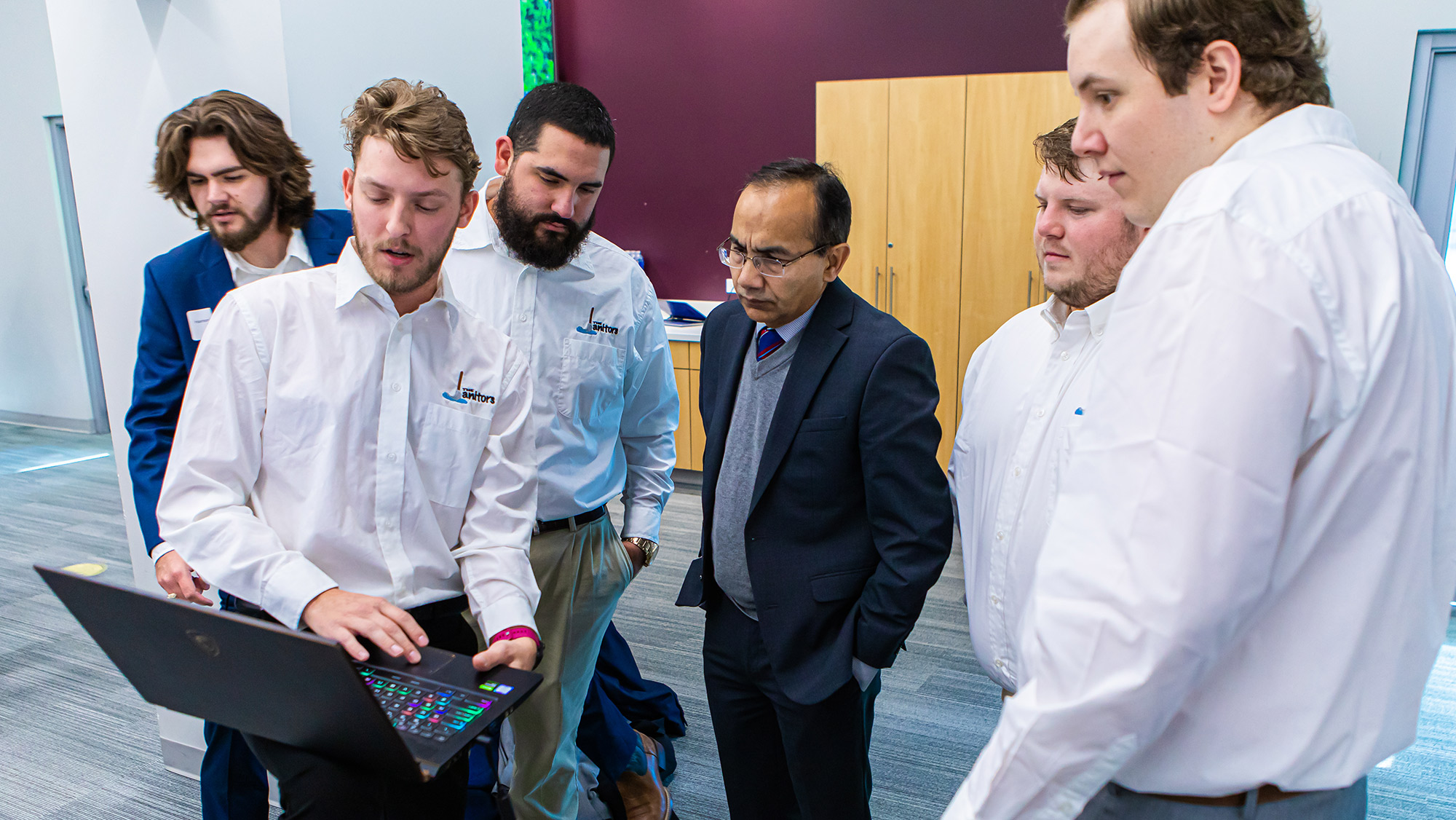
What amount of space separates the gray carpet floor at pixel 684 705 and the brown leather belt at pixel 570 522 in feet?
3.02

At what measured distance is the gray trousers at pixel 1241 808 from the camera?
779mm

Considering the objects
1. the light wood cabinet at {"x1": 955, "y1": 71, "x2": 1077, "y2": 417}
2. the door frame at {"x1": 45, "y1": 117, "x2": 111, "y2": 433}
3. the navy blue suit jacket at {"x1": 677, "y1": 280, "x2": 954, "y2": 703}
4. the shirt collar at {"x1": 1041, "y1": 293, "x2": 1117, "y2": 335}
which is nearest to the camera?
the shirt collar at {"x1": 1041, "y1": 293, "x2": 1117, "y2": 335}

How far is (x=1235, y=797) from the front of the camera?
796mm

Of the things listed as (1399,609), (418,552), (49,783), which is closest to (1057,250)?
(1399,609)

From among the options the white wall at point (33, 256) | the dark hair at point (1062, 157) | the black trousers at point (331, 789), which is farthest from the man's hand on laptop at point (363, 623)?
the white wall at point (33, 256)

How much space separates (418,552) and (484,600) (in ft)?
0.43

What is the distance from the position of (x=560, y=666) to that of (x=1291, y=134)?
1730 mm

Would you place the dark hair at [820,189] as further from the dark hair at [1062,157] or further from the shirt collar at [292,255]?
the shirt collar at [292,255]

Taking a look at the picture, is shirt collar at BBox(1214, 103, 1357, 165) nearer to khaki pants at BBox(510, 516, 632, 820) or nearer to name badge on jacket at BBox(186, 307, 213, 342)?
khaki pants at BBox(510, 516, 632, 820)

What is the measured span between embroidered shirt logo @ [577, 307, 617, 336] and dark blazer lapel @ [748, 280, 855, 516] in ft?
1.95

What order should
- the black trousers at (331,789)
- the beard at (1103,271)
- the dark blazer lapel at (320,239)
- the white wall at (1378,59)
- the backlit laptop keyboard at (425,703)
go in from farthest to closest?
the white wall at (1378,59), the dark blazer lapel at (320,239), the beard at (1103,271), the black trousers at (331,789), the backlit laptop keyboard at (425,703)

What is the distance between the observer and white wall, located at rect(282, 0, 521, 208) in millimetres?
2051

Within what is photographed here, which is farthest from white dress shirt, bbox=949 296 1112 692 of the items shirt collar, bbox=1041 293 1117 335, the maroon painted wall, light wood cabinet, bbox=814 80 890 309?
the maroon painted wall

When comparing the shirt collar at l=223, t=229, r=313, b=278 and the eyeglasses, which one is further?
the shirt collar at l=223, t=229, r=313, b=278
